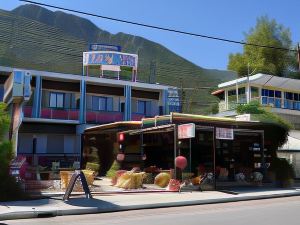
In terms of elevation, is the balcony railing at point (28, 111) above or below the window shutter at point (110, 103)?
below

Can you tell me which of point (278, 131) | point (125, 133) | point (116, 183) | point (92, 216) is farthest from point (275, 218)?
point (125, 133)

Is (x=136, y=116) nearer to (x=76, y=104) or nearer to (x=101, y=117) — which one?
(x=101, y=117)

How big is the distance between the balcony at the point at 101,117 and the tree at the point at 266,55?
1038 inches

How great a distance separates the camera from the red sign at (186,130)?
20.7 meters

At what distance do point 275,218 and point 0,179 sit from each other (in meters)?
9.25

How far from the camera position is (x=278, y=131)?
25.9 m

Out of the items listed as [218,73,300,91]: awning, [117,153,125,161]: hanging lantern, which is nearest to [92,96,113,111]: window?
[117,153,125,161]: hanging lantern

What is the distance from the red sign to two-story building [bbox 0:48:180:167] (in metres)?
15.5

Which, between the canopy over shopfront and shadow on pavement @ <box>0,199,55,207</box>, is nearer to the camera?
shadow on pavement @ <box>0,199,55,207</box>

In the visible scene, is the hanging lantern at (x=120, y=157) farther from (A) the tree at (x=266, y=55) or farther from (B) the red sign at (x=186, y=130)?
(A) the tree at (x=266, y=55)

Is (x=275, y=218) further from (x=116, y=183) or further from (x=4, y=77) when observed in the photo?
(x=4, y=77)

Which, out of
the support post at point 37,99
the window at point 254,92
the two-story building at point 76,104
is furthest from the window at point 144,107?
the window at point 254,92

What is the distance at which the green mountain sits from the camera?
74062 mm

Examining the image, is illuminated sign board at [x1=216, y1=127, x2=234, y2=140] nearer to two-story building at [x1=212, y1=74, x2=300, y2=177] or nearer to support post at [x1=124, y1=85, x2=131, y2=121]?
support post at [x1=124, y1=85, x2=131, y2=121]
